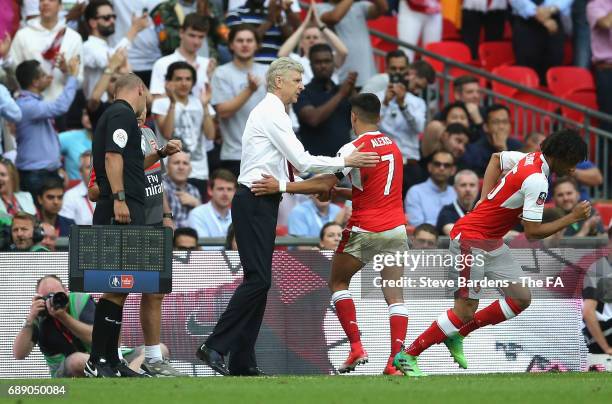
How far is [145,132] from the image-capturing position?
34.4 feet

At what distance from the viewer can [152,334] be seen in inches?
412

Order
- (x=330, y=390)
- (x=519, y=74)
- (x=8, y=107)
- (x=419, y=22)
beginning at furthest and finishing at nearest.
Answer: (x=519, y=74), (x=419, y=22), (x=8, y=107), (x=330, y=390)

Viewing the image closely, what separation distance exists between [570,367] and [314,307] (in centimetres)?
223

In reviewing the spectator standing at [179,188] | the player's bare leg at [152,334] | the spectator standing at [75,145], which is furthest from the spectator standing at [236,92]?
the player's bare leg at [152,334]

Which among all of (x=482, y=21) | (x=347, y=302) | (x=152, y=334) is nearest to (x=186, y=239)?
(x=152, y=334)

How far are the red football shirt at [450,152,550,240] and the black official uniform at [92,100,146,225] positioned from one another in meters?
2.50

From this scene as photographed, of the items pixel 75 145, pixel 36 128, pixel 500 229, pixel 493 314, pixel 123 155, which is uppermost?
pixel 36 128

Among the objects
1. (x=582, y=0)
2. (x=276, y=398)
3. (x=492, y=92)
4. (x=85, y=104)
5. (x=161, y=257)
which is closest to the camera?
(x=276, y=398)

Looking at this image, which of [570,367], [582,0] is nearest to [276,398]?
[570,367]

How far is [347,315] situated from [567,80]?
31.8ft

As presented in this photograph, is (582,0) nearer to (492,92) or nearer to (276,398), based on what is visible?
(492,92)

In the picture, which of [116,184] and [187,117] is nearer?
[116,184]

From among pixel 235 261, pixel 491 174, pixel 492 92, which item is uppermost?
pixel 492 92

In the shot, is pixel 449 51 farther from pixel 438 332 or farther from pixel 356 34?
pixel 438 332
